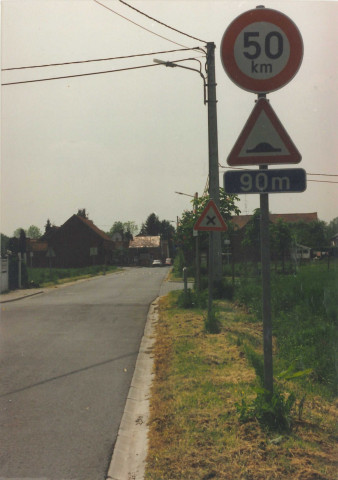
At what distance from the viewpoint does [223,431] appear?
4.21m

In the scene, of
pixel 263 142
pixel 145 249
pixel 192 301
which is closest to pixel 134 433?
pixel 263 142

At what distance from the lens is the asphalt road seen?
13.2ft

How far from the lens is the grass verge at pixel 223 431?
354 centimetres

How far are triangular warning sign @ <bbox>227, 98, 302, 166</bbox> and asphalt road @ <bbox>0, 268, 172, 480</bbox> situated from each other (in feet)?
8.54

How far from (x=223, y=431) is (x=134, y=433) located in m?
0.87

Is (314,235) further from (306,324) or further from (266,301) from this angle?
(266,301)

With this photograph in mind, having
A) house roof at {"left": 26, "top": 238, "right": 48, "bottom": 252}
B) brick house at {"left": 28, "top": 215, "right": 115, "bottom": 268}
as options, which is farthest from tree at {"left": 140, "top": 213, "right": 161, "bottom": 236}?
brick house at {"left": 28, "top": 215, "right": 115, "bottom": 268}

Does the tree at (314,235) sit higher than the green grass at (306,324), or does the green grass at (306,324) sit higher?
the tree at (314,235)

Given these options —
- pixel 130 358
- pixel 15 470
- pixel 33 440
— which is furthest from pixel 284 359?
pixel 15 470

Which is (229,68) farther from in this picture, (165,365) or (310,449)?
(165,365)

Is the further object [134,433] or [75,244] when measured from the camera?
[75,244]

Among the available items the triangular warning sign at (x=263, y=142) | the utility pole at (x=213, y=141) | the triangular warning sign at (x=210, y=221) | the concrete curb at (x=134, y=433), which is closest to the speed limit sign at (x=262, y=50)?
the triangular warning sign at (x=263, y=142)

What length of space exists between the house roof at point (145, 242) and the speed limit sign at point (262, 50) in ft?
342

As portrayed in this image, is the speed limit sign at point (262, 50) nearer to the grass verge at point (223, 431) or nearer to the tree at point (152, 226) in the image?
the grass verge at point (223, 431)
